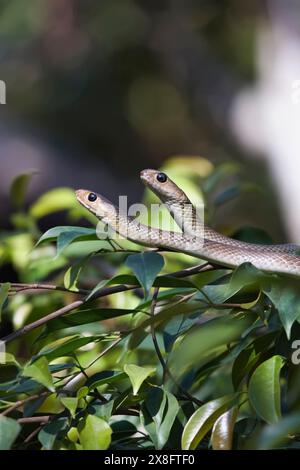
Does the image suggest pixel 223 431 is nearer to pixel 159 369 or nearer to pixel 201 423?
pixel 201 423

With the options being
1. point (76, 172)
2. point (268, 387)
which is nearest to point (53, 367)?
point (268, 387)

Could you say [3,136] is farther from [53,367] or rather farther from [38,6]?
[53,367]

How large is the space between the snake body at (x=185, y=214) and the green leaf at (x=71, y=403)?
50cm

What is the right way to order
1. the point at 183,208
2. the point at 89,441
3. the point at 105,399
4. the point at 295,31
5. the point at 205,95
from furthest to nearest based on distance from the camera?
the point at 205,95 < the point at 295,31 < the point at 183,208 < the point at 105,399 < the point at 89,441

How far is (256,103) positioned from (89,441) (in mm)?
4722

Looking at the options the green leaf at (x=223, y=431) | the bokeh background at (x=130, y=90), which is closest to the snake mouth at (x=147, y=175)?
the green leaf at (x=223, y=431)

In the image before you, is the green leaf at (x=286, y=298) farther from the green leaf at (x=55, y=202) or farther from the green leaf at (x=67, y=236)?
the green leaf at (x=55, y=202)

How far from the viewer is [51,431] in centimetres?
113

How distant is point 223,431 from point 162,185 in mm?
652

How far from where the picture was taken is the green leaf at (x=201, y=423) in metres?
1.15

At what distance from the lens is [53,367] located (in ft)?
4.23

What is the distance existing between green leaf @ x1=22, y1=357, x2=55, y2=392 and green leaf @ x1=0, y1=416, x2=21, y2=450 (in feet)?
0.22

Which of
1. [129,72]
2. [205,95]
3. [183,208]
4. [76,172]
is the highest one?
[129,72]

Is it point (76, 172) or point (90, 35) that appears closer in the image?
point (76, 172)
